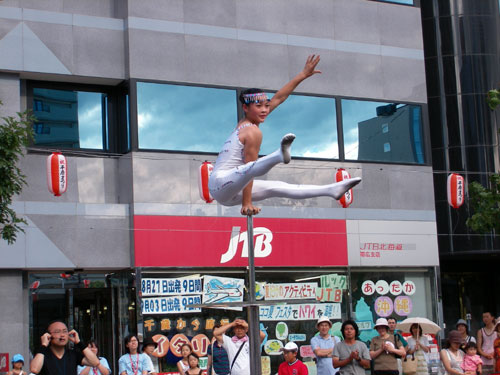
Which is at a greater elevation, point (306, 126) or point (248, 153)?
point (306, 126)

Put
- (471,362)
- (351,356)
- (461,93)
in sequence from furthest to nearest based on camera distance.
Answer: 1. (461,93)
2. (471,362)
3. (351,356)

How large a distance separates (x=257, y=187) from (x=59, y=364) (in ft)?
7.43

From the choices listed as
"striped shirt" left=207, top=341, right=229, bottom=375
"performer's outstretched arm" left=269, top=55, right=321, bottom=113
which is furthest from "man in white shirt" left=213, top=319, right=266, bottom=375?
"performer's outstretched arm" left=269, top=55, right=321, bottom=113

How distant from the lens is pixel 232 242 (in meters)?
17.0

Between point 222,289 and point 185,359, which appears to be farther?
point 222,289

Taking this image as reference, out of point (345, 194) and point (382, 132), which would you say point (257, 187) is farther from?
point (382, 132)

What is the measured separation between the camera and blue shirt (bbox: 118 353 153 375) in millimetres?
12234

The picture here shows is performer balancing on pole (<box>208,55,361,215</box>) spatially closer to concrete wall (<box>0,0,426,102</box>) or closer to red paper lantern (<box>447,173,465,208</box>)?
concrete wall (<box>0,0,426,102</box>)

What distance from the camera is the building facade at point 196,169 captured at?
629 inches

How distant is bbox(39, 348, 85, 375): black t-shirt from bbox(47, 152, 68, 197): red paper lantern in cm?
794

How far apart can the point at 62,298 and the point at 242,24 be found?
671cm

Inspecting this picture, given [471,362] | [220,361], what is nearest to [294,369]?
[220,361]

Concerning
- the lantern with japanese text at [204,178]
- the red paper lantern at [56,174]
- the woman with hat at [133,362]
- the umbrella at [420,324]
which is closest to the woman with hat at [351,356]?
the umbrella at [420,324]

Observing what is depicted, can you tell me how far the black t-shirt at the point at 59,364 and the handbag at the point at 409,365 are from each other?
624 centimetres
